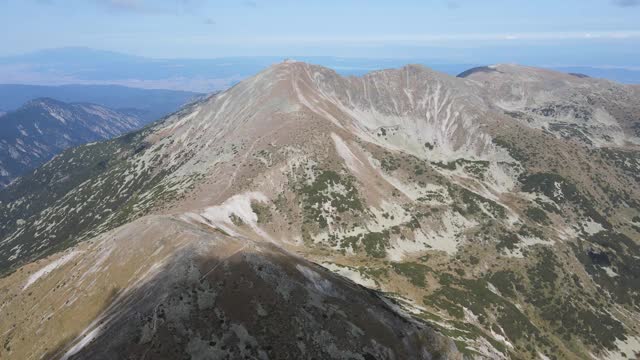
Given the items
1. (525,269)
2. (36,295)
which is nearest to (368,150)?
(525,269)

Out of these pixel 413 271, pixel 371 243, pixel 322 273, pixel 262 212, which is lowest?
pixel 413 271

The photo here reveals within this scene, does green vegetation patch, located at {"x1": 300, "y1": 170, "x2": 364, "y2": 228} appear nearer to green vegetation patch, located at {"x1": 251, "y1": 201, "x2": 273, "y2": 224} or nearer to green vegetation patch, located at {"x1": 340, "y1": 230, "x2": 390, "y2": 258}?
green vegetation patch, located at {"x1": 340, "y1": 230, "x2": 390, "y2": 258}

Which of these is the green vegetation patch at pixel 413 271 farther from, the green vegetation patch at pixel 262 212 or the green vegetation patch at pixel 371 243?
the green vegetation patch at pixel 262 212

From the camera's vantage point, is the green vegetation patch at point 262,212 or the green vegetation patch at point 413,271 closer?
the green vegetation patch at point 413,271

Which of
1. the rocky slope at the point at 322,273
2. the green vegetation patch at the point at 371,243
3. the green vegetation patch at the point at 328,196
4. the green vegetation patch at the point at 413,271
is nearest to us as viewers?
the rocky slope at the point at 322,273

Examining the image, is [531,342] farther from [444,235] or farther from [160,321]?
[160,321]

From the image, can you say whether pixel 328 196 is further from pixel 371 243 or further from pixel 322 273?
pixel 322 273

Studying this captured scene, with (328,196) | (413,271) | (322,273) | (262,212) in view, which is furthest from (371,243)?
(322,273)

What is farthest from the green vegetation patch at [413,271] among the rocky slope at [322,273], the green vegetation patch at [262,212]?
the green vegetation patch at [262,212]

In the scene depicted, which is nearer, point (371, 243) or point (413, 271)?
point (413, 271)

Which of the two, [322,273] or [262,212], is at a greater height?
[322,273]

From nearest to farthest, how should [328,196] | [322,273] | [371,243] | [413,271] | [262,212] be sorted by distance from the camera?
[322,273] → [413,271] → [371,243] → [262,212] → [328,196]

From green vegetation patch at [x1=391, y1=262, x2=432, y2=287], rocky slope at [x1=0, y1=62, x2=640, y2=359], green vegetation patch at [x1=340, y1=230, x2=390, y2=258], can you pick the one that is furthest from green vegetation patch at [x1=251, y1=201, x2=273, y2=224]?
green vegetation patch at [x1=391, y1=262, x2=432, y2=287]
